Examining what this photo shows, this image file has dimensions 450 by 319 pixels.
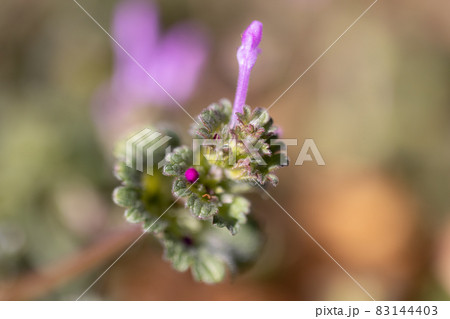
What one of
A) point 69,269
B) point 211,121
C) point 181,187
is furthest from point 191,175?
point 69,269

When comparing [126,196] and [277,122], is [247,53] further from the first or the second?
[277,122]

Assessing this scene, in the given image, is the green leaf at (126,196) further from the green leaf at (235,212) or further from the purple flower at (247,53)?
the purple flower at (247,53)

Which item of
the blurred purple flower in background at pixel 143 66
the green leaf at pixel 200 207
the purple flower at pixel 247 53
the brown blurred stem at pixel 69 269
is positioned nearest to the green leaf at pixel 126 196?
the brown blurred stem at pixel 69 269

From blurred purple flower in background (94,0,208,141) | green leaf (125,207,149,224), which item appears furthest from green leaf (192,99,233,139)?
blurred purple flower in background (94,0,208,141)

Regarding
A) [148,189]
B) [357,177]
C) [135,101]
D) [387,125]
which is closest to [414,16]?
[387,125]

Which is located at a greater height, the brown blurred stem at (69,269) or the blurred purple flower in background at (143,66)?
the blurred purple flower in background at (143,66)

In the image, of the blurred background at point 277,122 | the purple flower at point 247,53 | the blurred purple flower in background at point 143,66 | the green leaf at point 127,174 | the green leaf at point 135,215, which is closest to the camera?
the purple flower at point 247,53

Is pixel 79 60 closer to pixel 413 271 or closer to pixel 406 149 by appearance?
pixel 406 149
